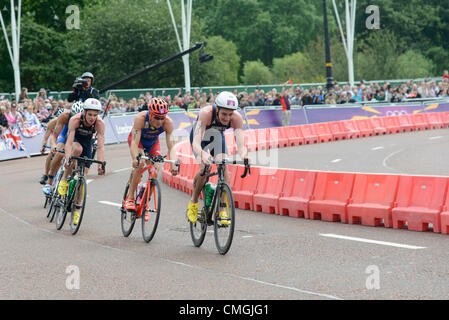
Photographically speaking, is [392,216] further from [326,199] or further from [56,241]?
[56,241]

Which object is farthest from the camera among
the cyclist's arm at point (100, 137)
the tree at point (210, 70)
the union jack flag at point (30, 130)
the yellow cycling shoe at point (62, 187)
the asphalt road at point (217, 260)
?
the tree at point (210, 70)

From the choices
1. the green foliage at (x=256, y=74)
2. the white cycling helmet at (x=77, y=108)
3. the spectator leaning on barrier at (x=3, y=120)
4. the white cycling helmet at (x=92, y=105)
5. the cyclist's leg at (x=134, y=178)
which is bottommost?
the cyclist's leg at (x=134, y=178)

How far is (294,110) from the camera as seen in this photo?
34906 mm

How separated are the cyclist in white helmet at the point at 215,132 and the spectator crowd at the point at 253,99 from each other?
644 inches

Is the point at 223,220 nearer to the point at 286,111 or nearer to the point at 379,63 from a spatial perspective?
the point at 286,111

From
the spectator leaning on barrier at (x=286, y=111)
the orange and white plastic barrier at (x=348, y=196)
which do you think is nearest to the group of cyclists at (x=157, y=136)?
the orange and white plastic barrier at (x=348, y=196)

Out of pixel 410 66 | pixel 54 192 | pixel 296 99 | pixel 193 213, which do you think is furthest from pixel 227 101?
pixel 410 66

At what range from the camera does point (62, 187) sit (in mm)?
11594

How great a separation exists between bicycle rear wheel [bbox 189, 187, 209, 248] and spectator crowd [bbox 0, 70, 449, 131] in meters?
16.3

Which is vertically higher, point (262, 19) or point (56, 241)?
point (262, 19)

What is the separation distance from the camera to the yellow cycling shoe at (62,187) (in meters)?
11.6

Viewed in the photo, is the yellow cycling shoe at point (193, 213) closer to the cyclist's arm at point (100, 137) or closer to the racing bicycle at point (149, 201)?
the racing bicycle at point (149, 201)
